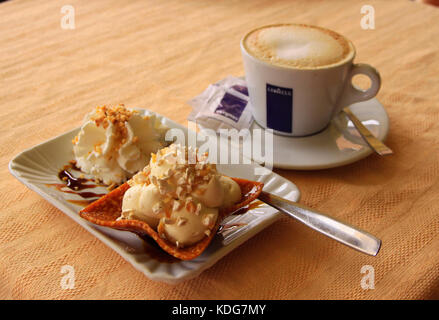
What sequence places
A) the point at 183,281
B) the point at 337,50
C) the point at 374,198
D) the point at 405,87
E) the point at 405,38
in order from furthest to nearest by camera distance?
the point at 405,38, the point at 405,87, the point at 337,50, the point at 374,198, the point at 183,281

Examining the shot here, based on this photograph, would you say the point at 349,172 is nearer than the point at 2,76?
Yes

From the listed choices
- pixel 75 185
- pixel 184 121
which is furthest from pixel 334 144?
pixel 75 185

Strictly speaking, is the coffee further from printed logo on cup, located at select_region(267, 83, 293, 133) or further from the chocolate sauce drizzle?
the chocolate sauce drizzle

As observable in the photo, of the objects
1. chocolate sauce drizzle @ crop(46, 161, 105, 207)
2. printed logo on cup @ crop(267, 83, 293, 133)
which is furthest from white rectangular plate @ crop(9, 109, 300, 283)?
printed logo on cup @ crop(267, 83, 293, 133)

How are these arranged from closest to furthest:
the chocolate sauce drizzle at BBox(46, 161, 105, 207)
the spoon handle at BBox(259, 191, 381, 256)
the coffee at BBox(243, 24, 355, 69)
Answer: the spoon handle at BBox(259, 191, 381, 256) < the chocolate sauce drizzle at BBox(46, 161, 105, 207) < the coffee at BBox(243, 24, 355, 69)

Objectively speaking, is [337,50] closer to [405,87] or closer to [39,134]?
[405,87]

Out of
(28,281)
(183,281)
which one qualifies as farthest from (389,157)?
(28,281)

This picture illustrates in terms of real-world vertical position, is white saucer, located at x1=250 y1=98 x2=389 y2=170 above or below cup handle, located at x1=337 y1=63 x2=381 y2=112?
below

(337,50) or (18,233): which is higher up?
(337,50)
